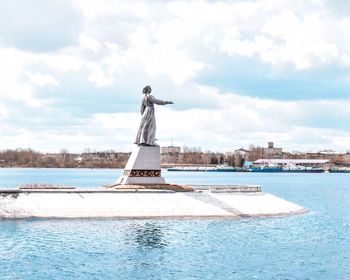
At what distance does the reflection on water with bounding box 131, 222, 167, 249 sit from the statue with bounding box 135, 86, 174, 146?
11.3 meters

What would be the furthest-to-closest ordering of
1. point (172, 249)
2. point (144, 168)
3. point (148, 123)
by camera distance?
point (148, 123) < point (144, 168) < point (172, 249)

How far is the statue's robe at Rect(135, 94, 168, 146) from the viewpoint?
56.7 meters

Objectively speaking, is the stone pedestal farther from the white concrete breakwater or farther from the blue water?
the blue water

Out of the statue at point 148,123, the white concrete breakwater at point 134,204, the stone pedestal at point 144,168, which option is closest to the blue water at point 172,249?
the white concrete breakwater at point 134,204

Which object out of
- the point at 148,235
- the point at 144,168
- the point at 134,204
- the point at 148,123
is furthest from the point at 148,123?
the point at 148,235

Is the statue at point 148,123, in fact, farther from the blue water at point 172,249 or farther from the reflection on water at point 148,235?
the reflection on water at point 148,235

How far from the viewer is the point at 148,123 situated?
187 feet

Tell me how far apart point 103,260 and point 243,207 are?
21.6 metres

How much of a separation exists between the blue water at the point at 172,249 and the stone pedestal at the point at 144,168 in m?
8.02

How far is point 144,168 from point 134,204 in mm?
5708

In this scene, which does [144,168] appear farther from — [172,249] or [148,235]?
[172,249]

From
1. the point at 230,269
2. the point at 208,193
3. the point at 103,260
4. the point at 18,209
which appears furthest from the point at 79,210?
the point at 230,269

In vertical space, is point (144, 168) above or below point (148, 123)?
below

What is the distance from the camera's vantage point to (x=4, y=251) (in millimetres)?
35281
